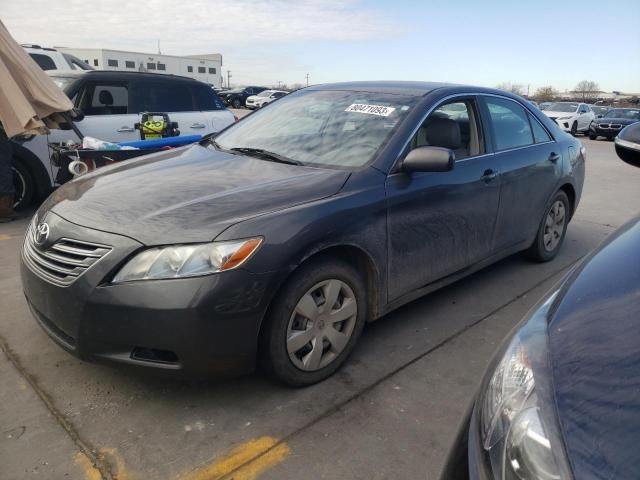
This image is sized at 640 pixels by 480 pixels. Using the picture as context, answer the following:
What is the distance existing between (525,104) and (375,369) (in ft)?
9.23

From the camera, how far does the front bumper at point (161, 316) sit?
2189 millimetres

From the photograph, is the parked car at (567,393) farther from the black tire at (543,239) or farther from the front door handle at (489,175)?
the black tire at (543,239)

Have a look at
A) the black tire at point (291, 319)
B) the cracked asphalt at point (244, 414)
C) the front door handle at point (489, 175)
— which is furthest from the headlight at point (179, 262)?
the front door handle at point (489, 175)

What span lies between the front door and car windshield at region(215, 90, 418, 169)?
23 centimetres

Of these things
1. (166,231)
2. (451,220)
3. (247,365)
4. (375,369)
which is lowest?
(375,369)

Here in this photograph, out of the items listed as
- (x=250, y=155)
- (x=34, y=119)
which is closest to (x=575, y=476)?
(x=250, y=155)

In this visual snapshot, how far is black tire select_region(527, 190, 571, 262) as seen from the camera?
4.52 meters

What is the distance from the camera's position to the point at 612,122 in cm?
2052

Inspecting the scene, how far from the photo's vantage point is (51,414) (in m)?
2.41

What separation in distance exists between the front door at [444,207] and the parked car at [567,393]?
55.9 inches

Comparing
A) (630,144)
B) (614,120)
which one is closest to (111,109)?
(630,144)

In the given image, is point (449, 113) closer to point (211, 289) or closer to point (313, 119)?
point (313, 119)

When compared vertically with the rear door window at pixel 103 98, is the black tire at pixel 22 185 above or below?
below

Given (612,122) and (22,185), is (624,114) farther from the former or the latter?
(22,185)
